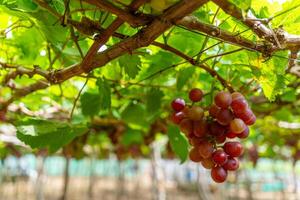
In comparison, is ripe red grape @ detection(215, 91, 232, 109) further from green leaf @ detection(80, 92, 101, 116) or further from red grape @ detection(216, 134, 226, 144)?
green leaf @ detection(80, 92, 101, 116)

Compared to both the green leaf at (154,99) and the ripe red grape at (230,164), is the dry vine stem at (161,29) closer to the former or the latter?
the ripe red grape at (230,164)

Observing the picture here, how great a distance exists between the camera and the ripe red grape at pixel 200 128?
85cm

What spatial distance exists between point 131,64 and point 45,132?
0.95ft

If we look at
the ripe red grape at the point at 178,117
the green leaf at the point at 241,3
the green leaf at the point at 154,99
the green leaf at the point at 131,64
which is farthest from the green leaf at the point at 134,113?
the green leaf at the point at 241,3

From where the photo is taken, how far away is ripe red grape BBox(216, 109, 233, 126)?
32.2 inches

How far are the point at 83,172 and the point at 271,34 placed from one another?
1657cm

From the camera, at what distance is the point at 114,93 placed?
152cm

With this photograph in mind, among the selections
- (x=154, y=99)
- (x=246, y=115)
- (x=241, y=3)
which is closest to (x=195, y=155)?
(x=246, y=115)

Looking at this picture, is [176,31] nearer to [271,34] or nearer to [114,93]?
[271,34]

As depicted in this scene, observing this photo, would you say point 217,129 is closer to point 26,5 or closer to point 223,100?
point 223,100

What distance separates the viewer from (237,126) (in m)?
0.80

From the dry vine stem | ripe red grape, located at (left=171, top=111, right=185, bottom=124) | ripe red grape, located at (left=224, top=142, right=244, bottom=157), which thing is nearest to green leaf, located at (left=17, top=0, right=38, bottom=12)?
the dry vine stem

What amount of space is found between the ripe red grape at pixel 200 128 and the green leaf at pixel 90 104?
0.61 meters

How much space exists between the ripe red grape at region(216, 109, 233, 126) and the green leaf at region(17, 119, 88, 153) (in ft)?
1.46
